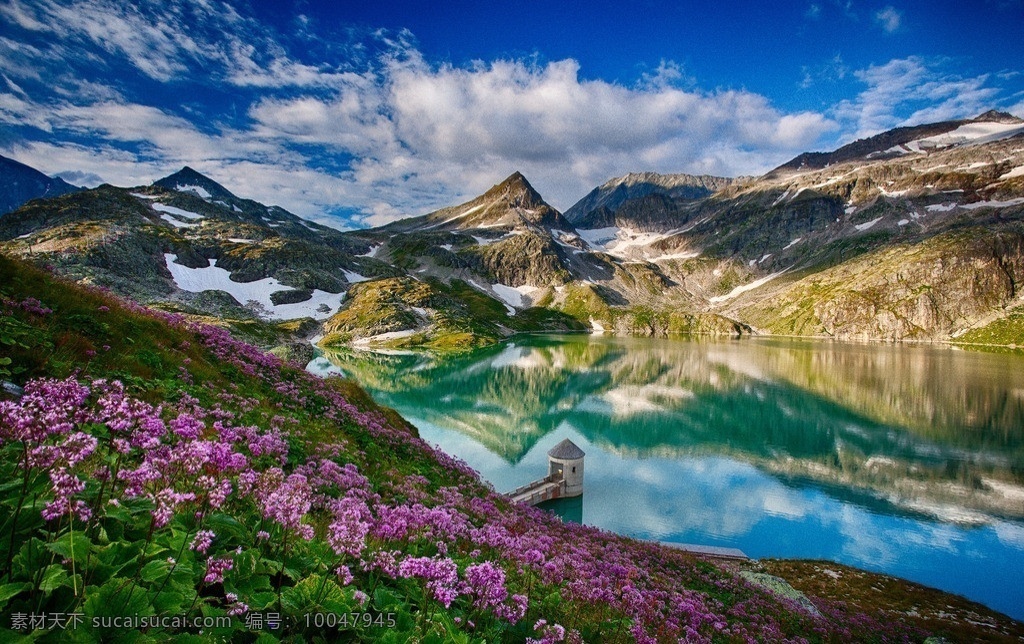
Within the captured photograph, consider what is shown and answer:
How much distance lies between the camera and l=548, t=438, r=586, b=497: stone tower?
3994 centimetres

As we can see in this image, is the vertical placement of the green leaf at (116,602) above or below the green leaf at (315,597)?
above

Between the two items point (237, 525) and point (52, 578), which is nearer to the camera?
point (52, 578)

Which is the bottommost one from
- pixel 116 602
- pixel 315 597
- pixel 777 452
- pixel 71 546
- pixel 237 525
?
pixel 777 452

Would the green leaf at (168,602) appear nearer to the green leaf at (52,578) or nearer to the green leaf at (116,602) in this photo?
the green leaf at (116,602)

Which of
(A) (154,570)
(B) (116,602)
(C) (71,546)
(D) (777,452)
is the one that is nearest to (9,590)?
(C) (71,546)

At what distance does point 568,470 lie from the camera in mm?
39969

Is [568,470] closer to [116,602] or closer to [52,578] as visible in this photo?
[116,602]

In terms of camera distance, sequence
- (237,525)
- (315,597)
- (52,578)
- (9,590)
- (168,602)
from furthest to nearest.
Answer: (237,525) < (315,597) < (168,602) < (52,578) < (9,590)

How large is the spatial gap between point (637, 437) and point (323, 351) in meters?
121

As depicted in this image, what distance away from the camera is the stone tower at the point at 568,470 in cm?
3994

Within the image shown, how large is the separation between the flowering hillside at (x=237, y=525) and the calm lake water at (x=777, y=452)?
21.6 meters

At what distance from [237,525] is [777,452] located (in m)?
62.5

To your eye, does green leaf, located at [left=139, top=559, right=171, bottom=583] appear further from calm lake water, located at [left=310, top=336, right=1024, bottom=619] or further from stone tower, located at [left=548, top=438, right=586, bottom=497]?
stone tower, located at [left=548, top=438, right=586, bottom=497]

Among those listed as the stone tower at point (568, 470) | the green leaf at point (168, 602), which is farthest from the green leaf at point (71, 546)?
the stone tower at point (568, 470)
